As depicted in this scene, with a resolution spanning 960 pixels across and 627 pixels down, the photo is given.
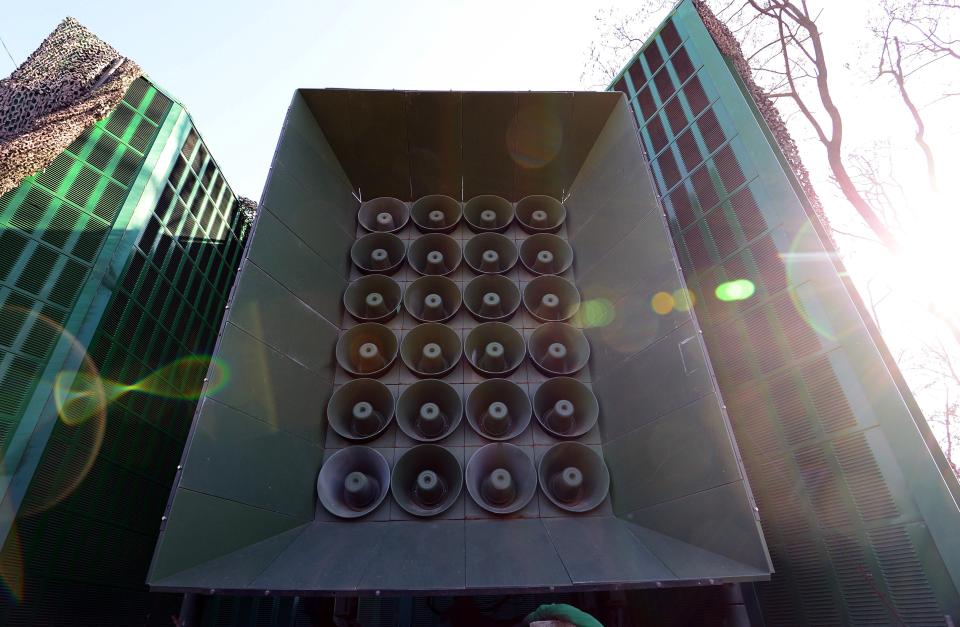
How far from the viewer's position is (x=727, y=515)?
6699 mm

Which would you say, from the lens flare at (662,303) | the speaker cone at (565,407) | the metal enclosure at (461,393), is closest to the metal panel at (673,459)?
the metal enclosure at (461,393)

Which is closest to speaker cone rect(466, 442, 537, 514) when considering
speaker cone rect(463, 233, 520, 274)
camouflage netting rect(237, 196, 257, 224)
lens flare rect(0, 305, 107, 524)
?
speaker cone rect(463, 233, 520, 274)

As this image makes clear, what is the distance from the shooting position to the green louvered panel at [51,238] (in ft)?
25.2

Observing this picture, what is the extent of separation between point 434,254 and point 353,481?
5.36 metres

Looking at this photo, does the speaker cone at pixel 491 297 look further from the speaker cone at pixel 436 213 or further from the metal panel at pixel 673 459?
the metal panel at pixel 673 459

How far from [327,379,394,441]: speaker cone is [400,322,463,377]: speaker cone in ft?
2.76

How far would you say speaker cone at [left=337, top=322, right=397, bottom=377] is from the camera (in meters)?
9.86

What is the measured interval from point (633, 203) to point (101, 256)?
1054 cm

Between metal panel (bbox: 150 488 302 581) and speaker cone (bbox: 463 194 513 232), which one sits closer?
metal panel (bbox: 150 488 302 581)

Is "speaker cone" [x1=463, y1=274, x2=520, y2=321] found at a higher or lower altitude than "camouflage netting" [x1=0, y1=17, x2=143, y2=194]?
lower

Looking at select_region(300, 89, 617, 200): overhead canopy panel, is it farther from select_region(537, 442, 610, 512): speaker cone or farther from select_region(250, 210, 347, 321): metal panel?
select_region(537, 442, 610, 512): speaker cone

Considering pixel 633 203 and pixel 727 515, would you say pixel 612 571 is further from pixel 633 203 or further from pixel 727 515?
pixel 633 203

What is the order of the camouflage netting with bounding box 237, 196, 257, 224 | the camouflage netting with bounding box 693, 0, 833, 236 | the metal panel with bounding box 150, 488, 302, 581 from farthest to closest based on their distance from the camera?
the camouflage netting with bounding box 237, 196, 257, 224
the camouflage netting with bounding box 693, 0, 833, 236
the metal panel with bounding box 150, 488, 302, 581

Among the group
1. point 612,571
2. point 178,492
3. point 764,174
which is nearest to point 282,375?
point 178,492
